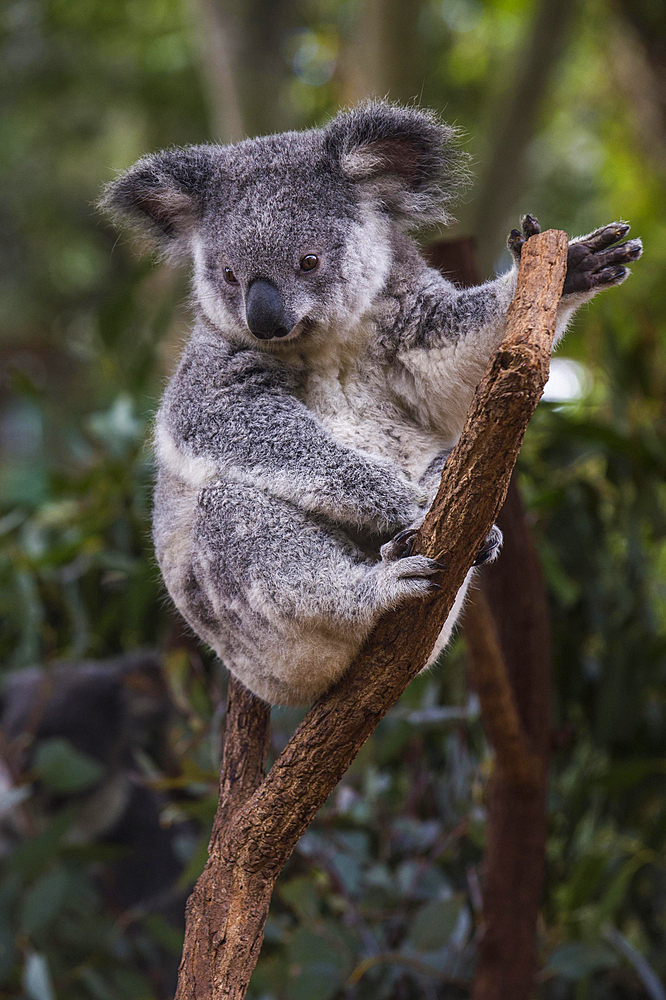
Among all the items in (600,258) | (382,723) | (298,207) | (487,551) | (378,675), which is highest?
(298,207)

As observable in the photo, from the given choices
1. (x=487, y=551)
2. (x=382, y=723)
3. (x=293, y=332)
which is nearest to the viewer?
(x=487, y=551)

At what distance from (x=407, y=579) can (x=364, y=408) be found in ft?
1.46

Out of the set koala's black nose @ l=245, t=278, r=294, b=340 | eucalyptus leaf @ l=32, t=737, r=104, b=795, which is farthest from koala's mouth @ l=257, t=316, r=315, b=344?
eucalyptus leaf @ l=32, t=737, r=104, b=795

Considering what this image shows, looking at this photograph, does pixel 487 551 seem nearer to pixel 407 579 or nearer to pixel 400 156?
pixel 407 579

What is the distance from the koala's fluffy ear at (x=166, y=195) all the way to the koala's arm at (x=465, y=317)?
0.50 metres

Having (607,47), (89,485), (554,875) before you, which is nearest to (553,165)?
(607,47)

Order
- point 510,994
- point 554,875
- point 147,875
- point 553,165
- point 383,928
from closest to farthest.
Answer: point 510,994, point 383,928, point 554,875, point 147,875, point 553,165

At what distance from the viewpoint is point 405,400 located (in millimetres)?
1703

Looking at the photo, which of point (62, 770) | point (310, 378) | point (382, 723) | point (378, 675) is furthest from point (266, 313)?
point (62, 770)

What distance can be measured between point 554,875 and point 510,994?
0.64 meters

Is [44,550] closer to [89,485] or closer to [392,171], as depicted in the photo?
[89,485]

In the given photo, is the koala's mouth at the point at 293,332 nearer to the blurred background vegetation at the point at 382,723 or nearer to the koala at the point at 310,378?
the koala at the point at 310,378

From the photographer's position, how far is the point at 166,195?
1.81 meters

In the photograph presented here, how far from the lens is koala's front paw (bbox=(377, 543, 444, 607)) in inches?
53.0
